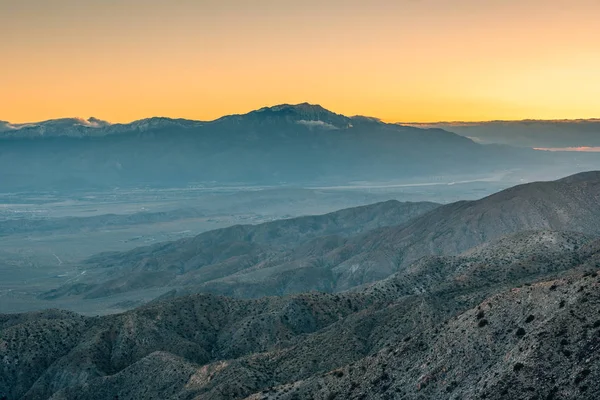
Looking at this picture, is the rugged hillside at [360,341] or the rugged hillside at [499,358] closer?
the rugged hillside at [499,358]

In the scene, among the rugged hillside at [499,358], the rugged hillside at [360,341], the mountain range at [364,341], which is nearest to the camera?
the rugged hillside at [499,358]

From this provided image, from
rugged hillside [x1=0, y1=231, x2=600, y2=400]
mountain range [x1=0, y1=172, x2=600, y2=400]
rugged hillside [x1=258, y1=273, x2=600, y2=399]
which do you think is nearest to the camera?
rugged hillside [x1=258, y1=273, x2=600, y2=399]

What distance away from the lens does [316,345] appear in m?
84.5

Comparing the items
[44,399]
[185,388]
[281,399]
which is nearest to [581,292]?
[281,399]

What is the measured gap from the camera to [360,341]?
84375 mm

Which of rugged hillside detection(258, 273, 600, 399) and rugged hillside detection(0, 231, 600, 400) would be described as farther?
rugged hillside detection(0, 231, 600, 400)

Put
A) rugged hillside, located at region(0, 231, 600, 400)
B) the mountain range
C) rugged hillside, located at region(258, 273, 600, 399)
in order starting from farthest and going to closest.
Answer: rugged hillside, located at region(0, 231, 600, 400) → the mountain range → rugged hillside, located at region(258, 273, 600, 399)

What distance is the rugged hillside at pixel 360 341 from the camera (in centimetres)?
5344

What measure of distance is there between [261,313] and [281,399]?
49.4 meters

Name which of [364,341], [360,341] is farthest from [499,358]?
[364,341]

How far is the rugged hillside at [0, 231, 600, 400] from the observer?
5344 cm

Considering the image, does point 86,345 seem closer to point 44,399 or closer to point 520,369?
point 44,399

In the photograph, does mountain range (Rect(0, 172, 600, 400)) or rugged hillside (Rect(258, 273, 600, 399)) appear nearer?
rugged hillside (Rect(258, 273, 600, 399))

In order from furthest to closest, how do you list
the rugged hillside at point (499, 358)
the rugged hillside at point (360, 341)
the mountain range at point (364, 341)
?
the rugged hillside at point (360, 341), the mountain range at point (364, 341), the rugged hillside at point (499, 358)
